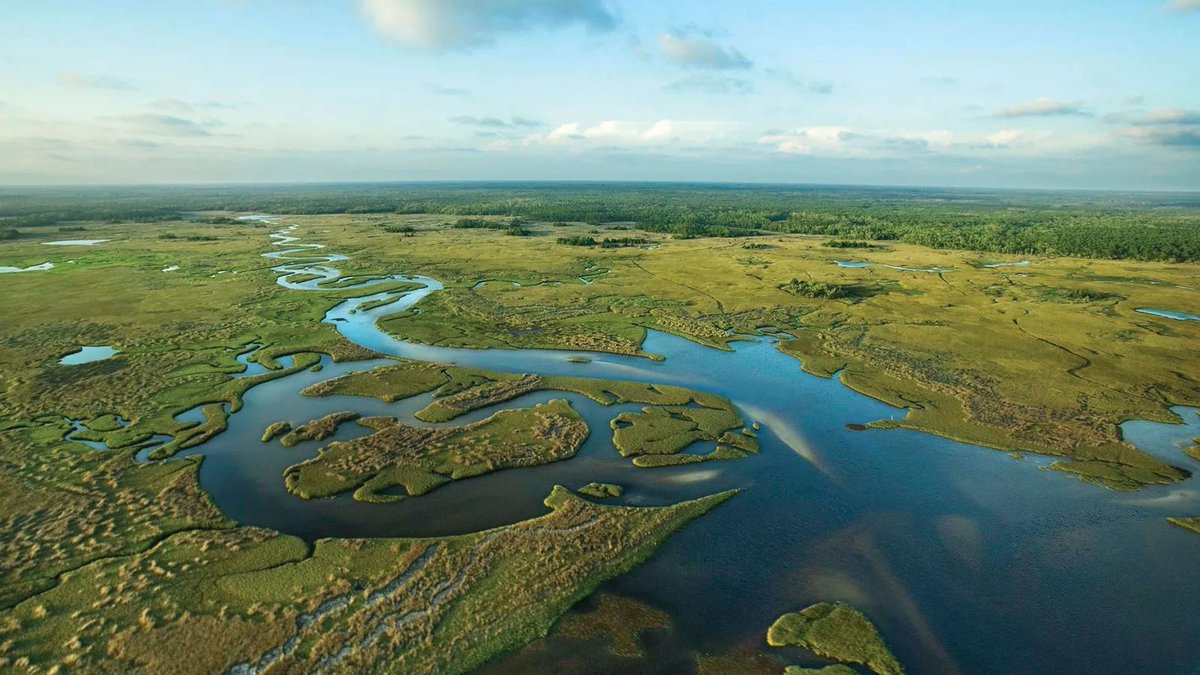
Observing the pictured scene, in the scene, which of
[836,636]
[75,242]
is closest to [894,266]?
[836,636]

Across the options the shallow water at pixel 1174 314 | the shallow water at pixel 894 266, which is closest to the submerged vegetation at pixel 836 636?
the shallow water at pixel 1174 314

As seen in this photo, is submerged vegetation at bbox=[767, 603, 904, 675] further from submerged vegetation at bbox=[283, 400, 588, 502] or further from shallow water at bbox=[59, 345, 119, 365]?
shallow water at bbox=[59, 345, 119, 365]

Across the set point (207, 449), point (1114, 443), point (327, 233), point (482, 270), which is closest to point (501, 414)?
point (207, 449)

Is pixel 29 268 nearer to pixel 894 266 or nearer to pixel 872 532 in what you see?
pixel 872 532

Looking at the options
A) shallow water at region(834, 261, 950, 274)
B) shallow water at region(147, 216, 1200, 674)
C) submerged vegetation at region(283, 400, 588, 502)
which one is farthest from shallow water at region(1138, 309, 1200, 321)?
submerged vegetation at region(283, 400, 588, 502)

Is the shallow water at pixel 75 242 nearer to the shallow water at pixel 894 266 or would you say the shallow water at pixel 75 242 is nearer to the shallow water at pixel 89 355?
the shallow water at pixel 89 355
